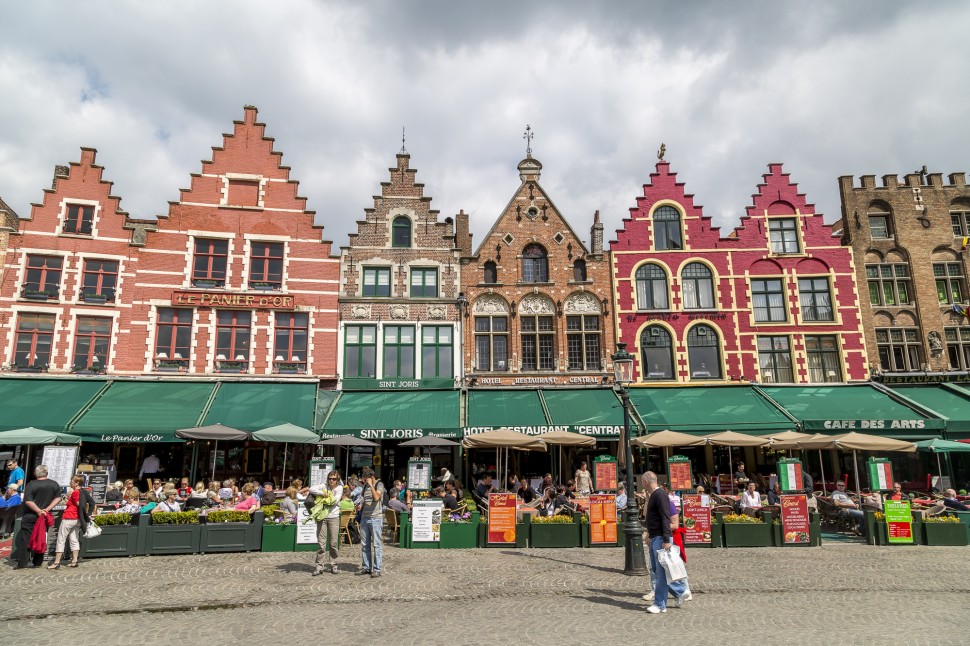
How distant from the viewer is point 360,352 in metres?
23.2

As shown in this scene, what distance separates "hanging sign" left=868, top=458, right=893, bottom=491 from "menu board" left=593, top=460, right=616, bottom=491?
22.3ft

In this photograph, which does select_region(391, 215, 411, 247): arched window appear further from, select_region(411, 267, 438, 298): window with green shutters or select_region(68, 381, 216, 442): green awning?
select_region(68, 381, 216, 442): green awning

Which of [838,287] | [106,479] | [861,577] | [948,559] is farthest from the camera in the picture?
[838,287]

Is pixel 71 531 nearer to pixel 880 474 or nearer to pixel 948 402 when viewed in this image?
pixel 880 474

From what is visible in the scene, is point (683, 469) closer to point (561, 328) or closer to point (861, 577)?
point (861, 577)

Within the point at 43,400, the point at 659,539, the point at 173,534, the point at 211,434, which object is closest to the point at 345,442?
the point at 211,434

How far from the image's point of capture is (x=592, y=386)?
23266 millimetres

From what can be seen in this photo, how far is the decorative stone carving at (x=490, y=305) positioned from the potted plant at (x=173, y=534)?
13.4m

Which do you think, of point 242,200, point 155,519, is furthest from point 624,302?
point 155,519

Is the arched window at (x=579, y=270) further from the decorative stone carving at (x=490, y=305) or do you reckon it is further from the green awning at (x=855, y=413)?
the green awning at (x=855, y=413)

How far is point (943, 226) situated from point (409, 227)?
2192cm

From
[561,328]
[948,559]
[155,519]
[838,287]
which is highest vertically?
[838,287]

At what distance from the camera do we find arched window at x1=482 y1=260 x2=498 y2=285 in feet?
79.9

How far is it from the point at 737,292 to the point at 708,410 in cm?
577
